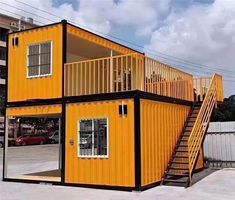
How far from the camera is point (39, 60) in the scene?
15.2 meters

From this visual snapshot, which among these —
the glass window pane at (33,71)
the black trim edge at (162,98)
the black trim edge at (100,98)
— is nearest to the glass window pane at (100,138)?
the black trim edge at (100,98)

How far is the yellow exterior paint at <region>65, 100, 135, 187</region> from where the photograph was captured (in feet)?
41.8

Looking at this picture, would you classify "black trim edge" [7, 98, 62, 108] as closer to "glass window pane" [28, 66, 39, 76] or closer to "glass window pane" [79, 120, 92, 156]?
"glass window pane" [28, 66, 39, 76]

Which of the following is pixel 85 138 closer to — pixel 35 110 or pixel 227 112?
pixel 35 110

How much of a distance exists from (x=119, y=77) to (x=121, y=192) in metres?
4.28

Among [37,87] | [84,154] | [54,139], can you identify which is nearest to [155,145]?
[84,154]

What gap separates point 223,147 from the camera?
19.4 m

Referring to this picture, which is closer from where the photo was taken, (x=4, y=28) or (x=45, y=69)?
(x=45, y=69)

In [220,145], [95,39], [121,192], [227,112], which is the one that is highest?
[95,39]

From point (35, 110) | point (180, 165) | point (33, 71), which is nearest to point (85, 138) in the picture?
point (35, 110)

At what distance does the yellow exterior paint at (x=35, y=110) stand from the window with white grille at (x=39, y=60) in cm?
119

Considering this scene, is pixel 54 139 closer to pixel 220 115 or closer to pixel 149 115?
pixel 220 115

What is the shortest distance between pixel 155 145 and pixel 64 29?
511cm

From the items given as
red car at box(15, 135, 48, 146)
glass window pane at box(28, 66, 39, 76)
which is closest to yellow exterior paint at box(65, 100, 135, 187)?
glass window pane at box(28, 66, 39, 76)
